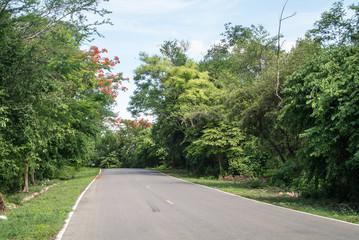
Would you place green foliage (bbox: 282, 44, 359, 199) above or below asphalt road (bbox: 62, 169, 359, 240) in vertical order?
above

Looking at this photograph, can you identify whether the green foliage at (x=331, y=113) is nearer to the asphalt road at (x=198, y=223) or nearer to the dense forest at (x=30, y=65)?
→ the asphalt road at (x=198, y=223)

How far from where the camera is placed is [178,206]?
41.3ft

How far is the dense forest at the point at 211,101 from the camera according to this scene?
36.1ft

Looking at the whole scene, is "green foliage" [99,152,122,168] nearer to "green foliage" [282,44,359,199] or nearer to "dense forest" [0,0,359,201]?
"dense forest" [0,0,359,201]

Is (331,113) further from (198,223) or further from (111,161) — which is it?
(111,161)

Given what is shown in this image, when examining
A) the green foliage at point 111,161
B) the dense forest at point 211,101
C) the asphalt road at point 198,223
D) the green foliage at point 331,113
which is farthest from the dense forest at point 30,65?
the green foliage at point 111,161

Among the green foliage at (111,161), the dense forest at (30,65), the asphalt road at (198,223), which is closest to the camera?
the asphalt road at (198,223)

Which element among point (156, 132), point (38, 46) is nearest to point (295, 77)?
point (38, 46)

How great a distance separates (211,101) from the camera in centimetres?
3272

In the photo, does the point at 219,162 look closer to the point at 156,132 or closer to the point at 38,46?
the point at 156,132

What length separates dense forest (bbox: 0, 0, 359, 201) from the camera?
11.0 meters

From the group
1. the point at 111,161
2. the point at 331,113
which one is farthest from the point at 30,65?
the point at 111,161

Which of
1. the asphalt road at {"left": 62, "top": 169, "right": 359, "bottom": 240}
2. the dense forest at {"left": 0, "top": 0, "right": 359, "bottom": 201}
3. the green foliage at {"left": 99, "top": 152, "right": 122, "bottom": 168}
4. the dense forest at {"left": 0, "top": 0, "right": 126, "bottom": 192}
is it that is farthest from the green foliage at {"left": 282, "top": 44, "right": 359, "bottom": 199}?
the green foliage at {"left": 99, "top": 152, "right": 122, "bottom": 168}

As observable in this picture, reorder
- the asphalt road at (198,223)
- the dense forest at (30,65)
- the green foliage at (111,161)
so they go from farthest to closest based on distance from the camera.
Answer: the green foliage at (111,161), the dense forest at (30,65), the asphalt road at (198,223)
